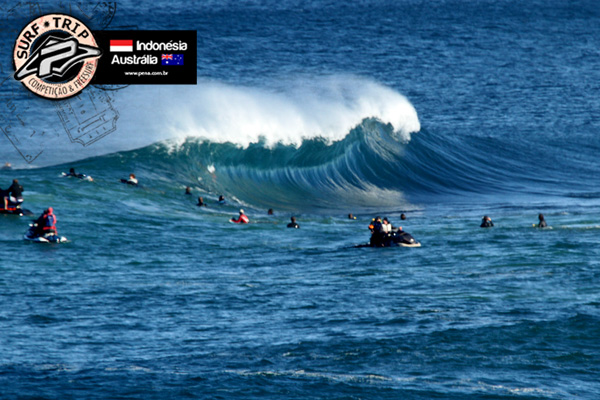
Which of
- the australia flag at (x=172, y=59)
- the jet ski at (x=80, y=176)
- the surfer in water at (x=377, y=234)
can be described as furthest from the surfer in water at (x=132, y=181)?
the surfer in water at (x=377, y=234)

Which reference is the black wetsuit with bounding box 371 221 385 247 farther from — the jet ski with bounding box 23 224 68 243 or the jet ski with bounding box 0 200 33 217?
the jet ski with bounding box 0 200 33 217

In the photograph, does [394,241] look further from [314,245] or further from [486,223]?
[486,223]

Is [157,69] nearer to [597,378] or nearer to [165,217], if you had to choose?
[165,217]

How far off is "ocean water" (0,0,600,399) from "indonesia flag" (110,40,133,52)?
7.56ft

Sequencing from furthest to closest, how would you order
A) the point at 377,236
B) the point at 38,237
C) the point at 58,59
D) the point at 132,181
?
the point at 132,181, the point at 377,236, the point at 38,237, the point at 58,59

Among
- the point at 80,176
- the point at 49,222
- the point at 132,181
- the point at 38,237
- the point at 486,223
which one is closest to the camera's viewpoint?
the point at 49,222

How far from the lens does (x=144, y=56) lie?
3023cm

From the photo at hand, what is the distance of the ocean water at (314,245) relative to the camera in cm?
1855

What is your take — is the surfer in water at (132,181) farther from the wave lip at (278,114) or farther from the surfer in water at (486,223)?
the surfer in water at (486,223)

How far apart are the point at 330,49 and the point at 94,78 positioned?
73314 mm

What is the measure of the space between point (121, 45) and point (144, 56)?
3.26 ft

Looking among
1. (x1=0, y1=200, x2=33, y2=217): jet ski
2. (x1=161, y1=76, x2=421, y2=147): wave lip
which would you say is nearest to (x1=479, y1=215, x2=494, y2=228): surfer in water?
(x1=0, y1=200, x2=33, y2=217): jet ski

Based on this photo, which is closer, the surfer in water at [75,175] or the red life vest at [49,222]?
the red life vest at [49,222]

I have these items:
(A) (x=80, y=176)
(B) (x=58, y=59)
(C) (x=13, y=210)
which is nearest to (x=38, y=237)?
(C) (x=13, y=210)
